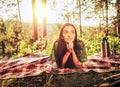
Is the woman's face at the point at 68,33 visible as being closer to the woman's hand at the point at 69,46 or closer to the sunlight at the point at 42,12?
the woman's hand at the point at 69,46

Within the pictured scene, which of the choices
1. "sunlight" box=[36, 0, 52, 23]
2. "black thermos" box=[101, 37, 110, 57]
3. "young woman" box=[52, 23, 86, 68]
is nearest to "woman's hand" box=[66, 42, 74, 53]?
"young woman" box=[52, 23, 86, 68]

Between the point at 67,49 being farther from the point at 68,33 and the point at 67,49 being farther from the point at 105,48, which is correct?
the point at 105,48

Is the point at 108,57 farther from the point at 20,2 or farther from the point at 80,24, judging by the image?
the point at 20,2

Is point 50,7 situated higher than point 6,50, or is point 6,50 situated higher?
point 50,7

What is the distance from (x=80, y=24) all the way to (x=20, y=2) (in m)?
1.20

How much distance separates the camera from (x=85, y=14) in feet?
18.0

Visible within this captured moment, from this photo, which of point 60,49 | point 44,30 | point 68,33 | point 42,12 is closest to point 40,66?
point 60,49

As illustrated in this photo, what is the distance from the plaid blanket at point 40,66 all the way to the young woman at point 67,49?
0.39 feet

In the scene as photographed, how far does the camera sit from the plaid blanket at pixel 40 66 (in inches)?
175

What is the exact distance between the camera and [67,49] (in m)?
4.68

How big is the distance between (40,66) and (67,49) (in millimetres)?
520

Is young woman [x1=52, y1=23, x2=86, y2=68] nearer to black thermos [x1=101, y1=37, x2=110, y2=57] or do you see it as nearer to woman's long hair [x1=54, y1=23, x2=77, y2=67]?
woman's long hair [x1=54, y1=23, x2=77, y2=67]

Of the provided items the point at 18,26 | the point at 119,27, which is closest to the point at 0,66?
the point at 18,26

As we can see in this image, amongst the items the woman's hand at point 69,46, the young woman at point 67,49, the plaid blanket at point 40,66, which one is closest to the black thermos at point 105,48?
the plaid blanket at point 40,66
